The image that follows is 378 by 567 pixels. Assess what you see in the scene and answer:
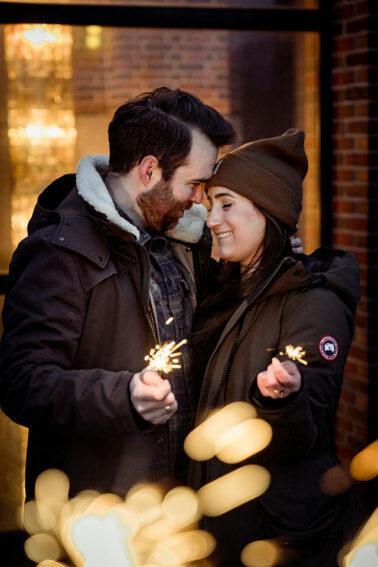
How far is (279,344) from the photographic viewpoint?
9.64ft

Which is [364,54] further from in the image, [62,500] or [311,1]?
[62,500]

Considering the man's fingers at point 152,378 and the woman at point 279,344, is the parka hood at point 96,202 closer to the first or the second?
the woman at point 279,344

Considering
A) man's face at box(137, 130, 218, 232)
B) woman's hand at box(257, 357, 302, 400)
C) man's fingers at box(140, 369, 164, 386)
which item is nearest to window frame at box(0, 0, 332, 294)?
man's face at box(137, 130, 218, 232)

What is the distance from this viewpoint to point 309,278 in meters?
2.97

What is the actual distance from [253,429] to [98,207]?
1011mm

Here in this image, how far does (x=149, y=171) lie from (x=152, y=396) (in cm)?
109

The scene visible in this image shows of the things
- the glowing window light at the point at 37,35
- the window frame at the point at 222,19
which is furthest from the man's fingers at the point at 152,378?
the glowing window light at the point at 37,35

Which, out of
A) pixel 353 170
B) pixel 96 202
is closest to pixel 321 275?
pixel 96 202

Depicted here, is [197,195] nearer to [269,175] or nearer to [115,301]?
[269,175]

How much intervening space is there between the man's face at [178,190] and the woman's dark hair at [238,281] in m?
0.30

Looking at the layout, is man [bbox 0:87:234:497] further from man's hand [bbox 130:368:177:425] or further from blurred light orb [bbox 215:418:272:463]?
blurred light orb [bbox 215:418:272:463]

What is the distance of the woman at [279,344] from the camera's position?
9.25ft

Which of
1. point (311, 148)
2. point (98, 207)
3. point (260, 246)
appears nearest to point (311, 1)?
point (311, 148)

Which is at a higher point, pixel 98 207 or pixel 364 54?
pixel 364 54
